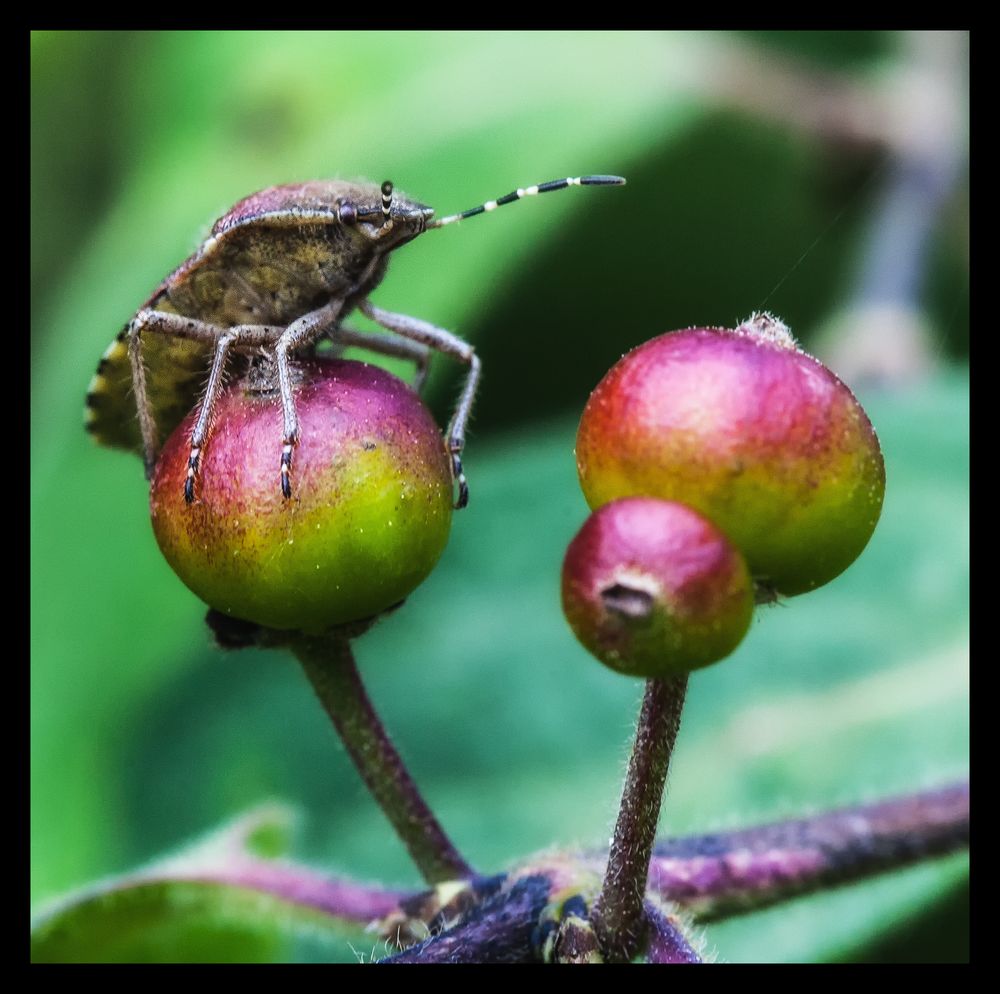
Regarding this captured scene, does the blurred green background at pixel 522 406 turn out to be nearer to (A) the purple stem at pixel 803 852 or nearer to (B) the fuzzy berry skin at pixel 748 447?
(A) the purple stem at pixel 803 852

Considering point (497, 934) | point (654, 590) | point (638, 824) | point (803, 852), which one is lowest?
point (803, 852)

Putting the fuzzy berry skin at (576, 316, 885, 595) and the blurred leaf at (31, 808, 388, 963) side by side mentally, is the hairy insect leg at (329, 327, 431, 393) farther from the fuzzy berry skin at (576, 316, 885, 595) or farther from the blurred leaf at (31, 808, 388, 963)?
the fuzzy berry skin at (576, 316, 885, 595)

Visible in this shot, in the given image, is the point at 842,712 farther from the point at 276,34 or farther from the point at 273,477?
the point at 276,34

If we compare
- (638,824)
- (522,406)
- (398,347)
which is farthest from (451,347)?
(522,406)

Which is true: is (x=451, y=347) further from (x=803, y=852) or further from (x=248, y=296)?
(x=803, y=852)

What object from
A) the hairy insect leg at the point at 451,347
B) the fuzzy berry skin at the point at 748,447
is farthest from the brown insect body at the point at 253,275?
the fuzzy berry skin at the point at 748,447

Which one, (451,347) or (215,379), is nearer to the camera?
(215,379)
